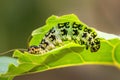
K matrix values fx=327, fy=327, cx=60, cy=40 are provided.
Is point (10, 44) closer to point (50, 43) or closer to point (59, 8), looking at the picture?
point (59, 8)

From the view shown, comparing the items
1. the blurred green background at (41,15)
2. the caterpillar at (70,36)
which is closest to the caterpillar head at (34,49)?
the caterpillar at (70,36)

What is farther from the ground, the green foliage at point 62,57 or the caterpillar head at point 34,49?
the caterpillar head at point 34,49

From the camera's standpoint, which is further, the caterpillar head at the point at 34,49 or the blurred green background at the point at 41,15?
the blurred green background at the point at 41,15

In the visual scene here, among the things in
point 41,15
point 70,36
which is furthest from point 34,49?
point 41,15

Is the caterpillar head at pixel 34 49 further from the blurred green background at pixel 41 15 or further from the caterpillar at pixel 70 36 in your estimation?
the blurred green background at pixel 41 15

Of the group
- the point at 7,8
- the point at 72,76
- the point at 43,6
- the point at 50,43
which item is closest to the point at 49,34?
the point at 50,43

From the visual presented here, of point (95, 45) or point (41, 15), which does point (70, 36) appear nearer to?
point (95, 45)
